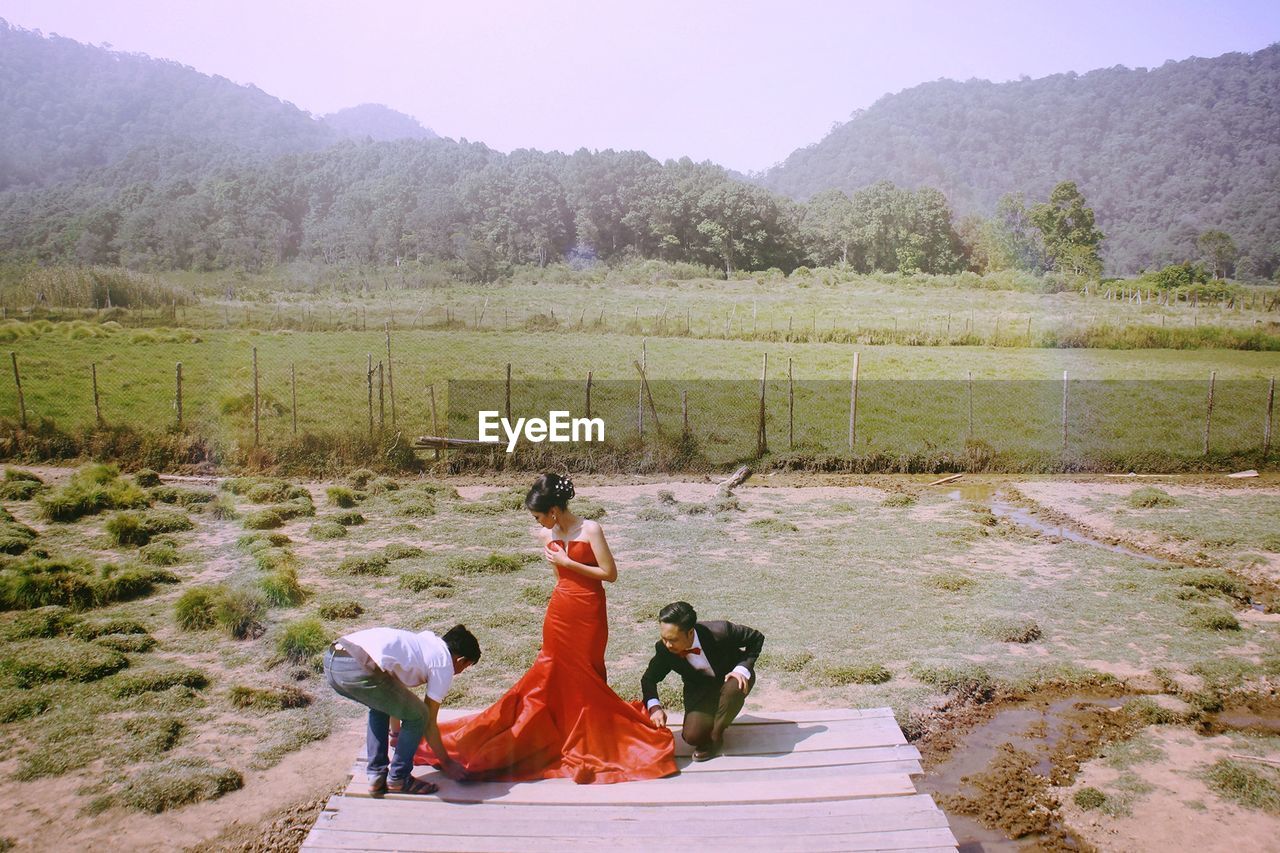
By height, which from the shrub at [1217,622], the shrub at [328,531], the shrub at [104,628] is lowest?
the shrub at [328,531]

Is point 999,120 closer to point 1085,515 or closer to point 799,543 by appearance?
point 1085,515

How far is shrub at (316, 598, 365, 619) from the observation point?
9633 millimetres

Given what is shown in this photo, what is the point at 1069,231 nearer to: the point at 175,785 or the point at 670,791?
the point at 670,791

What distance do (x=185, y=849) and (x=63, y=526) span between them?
979 cm

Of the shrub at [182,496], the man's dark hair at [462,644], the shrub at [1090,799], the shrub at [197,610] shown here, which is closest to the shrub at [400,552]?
the shrub at [197,610]

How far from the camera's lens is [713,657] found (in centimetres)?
540

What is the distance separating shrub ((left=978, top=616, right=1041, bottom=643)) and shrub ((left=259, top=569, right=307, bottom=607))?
24.0 feet

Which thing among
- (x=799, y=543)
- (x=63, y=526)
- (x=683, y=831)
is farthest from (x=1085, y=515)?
(x=63, y=526)

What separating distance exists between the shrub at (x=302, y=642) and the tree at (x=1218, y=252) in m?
25.0

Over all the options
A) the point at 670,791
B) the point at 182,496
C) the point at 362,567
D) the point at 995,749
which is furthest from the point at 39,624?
the point at 995,749

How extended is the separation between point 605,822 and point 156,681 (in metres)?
5.11

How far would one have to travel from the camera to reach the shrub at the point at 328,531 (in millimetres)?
13055

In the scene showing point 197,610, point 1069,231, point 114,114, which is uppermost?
point 114,114

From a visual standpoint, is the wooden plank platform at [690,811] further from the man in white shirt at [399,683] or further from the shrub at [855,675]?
the shrub at [855,675]
